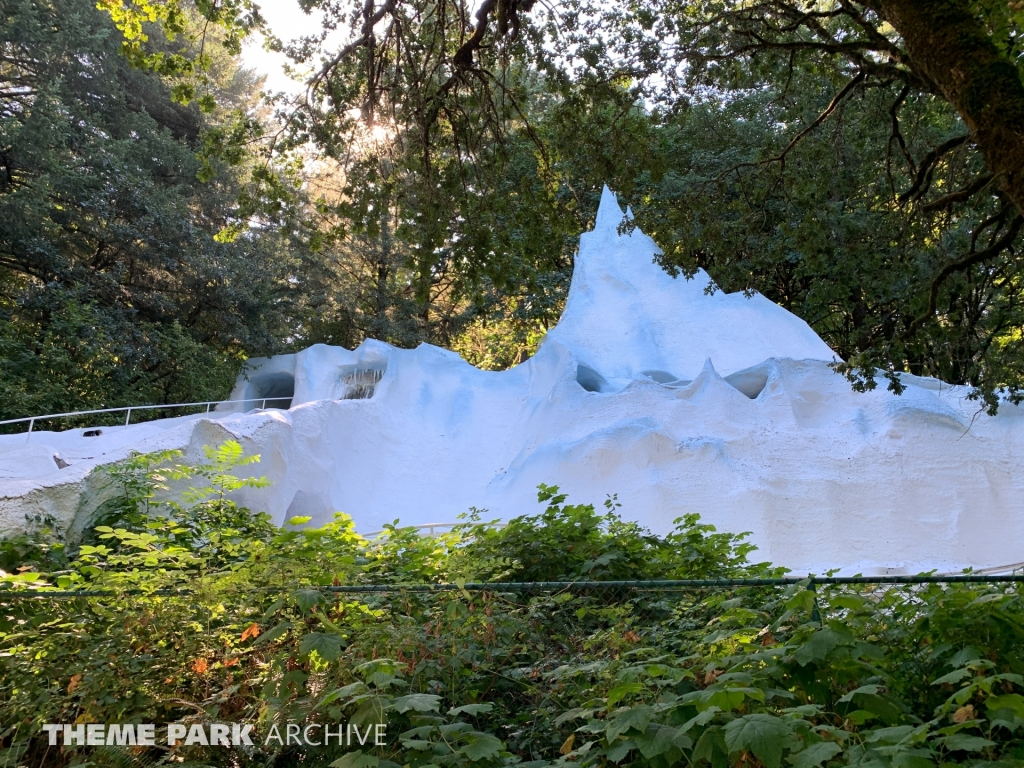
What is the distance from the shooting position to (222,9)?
7.69 m

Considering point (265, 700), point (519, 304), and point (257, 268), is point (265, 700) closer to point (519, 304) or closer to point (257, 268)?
point (257, 268)

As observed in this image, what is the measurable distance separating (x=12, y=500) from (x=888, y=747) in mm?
8286

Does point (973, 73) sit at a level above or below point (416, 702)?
above

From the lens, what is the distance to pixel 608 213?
18766 mm

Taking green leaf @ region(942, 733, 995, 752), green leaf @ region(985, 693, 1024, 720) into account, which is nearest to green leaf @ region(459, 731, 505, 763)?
green leaf @ region(942, 733, 995, 752)

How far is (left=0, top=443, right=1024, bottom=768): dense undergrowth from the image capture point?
257 cm

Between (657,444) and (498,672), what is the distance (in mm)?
8926

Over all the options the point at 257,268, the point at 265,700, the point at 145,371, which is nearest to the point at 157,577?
the point at 265,700

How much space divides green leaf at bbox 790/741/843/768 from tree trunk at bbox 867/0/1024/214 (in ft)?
8.57

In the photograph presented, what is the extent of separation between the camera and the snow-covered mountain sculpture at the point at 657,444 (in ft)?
37.8

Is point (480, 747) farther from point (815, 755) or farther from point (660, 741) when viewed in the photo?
point (815, 755)

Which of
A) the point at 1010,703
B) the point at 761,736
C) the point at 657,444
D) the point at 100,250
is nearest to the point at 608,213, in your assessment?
the point at 657,444

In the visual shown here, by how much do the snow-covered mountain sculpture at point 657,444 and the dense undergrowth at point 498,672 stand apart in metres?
4.99

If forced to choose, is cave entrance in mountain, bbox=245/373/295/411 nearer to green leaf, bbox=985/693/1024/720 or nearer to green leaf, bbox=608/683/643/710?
green leaf, bbox=608/683/643/710
